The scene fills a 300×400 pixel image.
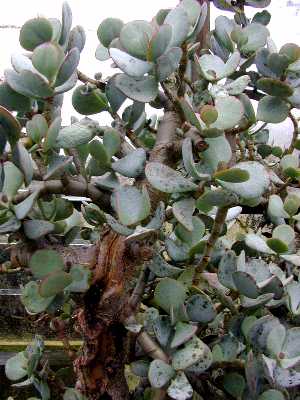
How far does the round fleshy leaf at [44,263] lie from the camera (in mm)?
545

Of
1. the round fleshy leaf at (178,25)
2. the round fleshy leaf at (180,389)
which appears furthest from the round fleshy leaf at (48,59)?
the round fleshy leaf at (180,389)

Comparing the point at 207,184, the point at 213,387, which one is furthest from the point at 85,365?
the point at 207,184

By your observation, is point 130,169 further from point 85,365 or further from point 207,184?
point 85,365

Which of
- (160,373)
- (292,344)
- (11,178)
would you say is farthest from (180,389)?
(11,178)

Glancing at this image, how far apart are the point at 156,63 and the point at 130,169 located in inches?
4.2

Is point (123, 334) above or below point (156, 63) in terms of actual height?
below

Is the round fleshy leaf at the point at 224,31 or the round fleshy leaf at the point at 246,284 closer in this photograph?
the round fleshy leaf at the point at 246,284

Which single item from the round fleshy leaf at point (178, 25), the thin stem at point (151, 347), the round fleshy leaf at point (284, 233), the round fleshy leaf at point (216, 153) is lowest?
the thin stem at point (151, 347)

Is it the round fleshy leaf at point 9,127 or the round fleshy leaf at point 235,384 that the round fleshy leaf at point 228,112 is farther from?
the round fleshy leaf at point 235,384

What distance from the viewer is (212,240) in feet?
1.95

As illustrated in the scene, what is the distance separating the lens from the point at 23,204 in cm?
51

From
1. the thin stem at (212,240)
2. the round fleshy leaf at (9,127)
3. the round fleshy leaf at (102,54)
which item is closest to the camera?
the round fleshy leaf at (9,127)

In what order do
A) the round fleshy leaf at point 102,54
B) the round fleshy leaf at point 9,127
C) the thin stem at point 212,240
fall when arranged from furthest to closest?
the round fleshy leaf at point 102,54 → the thin stem at point 212,240 → the round fleshy leaf at point 9,127

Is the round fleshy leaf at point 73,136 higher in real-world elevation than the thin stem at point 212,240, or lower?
higher
